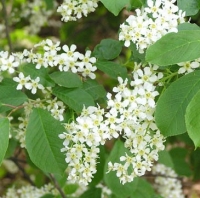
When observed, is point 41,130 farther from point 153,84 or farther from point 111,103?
point 153,84

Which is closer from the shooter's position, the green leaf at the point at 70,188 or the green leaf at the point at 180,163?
the green leaf at the point at 70,188

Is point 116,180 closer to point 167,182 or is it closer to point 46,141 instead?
point 46,141

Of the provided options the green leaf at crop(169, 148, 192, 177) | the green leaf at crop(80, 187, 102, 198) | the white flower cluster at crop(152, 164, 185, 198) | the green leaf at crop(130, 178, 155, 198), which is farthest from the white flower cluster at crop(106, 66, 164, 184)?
the green leaf at crop(169, 148, 192, 177)

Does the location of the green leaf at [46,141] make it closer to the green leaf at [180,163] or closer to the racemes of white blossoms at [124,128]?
the racemes of white blossoms at [124,128]

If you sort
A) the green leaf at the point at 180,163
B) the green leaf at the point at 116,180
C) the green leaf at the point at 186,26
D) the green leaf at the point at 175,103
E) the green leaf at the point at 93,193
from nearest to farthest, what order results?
the green leaf at the point at 175,103, the green leaf at the point at 186,26, the green leaf at the point at 116,180, the green leaf at the point at 93,193, the green leaf at the point at 180,163

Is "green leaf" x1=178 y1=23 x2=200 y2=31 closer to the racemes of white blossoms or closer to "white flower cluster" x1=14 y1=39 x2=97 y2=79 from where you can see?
the racemes of white blossoms

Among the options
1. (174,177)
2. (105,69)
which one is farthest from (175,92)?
(174,177)

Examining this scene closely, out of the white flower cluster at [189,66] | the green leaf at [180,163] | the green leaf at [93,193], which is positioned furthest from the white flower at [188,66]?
the green leaf at [180,163]
